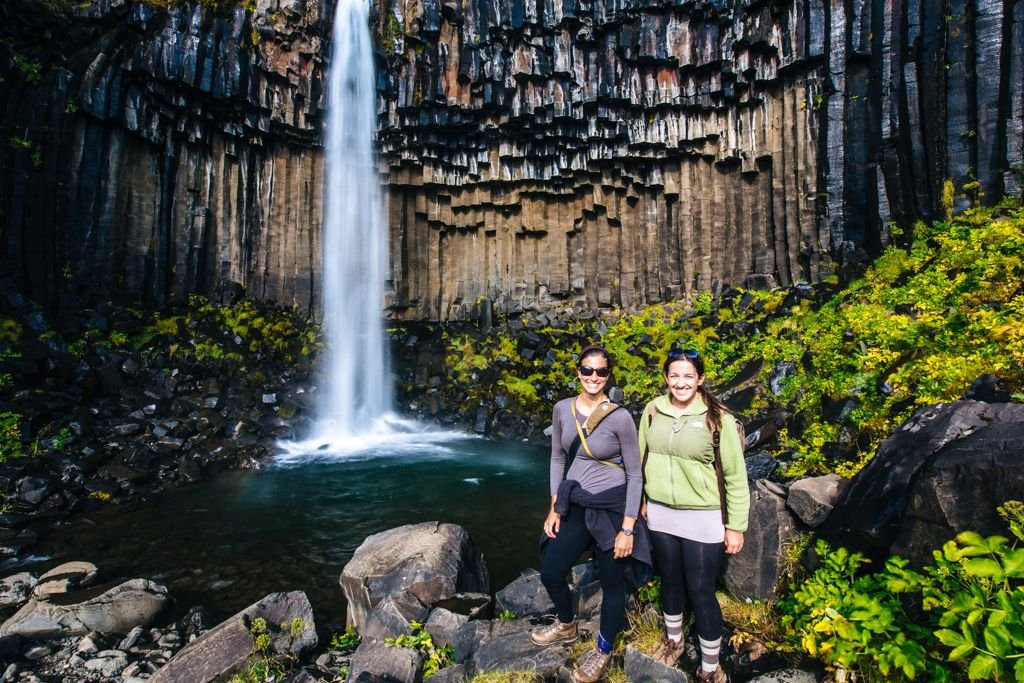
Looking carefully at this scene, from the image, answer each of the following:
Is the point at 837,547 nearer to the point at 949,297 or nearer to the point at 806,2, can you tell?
the point at 949,297

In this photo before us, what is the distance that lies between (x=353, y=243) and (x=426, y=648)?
1835 cm

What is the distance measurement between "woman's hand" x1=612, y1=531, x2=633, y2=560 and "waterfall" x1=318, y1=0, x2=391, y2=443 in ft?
51.7

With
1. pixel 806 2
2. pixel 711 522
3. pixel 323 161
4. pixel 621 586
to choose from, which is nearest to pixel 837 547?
pixel 711 522

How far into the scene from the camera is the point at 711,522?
3.56m

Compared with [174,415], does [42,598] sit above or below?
below

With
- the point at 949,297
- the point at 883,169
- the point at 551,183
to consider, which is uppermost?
the point at 551,183

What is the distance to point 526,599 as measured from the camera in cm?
547

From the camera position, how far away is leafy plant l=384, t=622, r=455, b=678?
4.61 metres

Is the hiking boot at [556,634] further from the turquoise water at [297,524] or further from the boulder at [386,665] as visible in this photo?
the turquoise water at [297,524]

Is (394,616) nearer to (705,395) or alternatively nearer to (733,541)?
(733,541)

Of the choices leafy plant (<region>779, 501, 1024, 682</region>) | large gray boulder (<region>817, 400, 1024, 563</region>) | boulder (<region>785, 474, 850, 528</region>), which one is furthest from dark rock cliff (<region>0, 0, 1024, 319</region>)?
leafy plant (<region>779, 501, 1024, 682</region>)

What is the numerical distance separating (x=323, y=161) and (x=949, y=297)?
19892 mm

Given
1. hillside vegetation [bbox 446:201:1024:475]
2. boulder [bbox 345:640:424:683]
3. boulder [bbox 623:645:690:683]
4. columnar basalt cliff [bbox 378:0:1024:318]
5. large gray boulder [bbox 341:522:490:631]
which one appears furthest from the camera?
columnar basalt cliff [bbox 378:0:1024:318]

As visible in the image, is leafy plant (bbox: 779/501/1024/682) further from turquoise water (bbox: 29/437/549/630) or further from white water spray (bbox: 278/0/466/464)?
white water spray (bbox: 278/0/466/464)
